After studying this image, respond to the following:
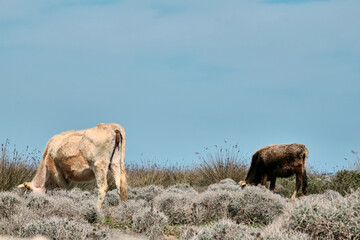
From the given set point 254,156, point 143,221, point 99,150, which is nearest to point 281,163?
point 254,156

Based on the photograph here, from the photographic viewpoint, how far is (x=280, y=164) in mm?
18172

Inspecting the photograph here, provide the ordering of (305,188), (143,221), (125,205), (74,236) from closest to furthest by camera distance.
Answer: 1. (74,236)
2. (143,221)
3. (125,205)
4. (305,188)

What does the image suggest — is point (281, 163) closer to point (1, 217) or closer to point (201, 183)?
point (201, 183)

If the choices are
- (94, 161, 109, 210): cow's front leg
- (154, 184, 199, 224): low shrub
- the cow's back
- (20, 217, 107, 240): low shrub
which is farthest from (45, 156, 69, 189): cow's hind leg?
the cow's back

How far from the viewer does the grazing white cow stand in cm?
1184

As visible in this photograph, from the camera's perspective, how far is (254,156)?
19062mm

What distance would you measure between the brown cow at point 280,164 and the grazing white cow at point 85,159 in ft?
21.0

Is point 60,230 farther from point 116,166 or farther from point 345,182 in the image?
point 345,182

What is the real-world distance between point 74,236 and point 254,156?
12.0 m

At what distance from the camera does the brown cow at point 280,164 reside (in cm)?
1772

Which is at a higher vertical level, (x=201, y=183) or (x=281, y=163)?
(x=281, y=163)

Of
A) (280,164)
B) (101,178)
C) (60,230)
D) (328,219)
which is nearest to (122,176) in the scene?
(101,178)

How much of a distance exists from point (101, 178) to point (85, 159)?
67 centimetres

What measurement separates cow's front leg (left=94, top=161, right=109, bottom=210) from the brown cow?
678cm
